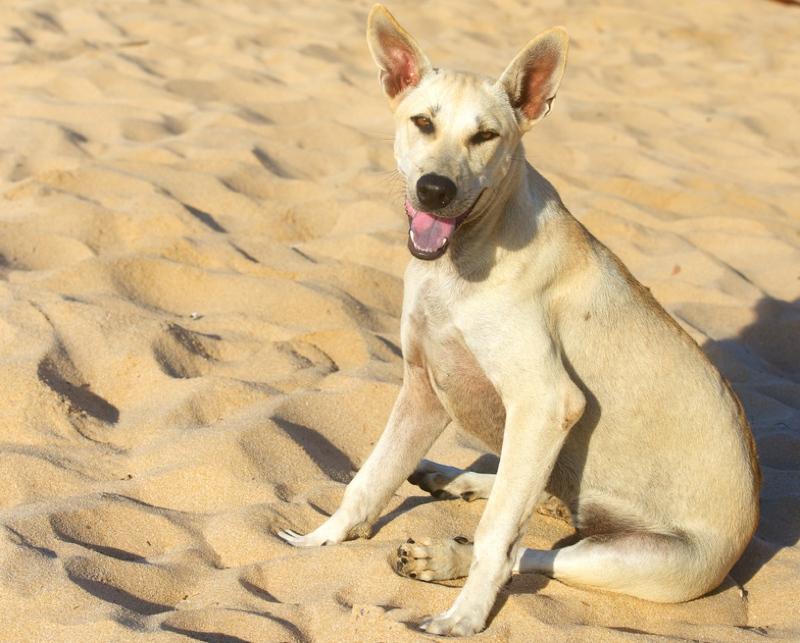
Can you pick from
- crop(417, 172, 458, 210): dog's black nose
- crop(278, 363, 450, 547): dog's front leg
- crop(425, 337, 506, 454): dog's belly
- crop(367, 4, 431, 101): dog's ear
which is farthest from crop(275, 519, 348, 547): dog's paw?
crop(367, 4, 431, 101): dog's ear

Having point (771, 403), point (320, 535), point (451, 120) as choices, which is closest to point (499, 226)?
point (451, 120)

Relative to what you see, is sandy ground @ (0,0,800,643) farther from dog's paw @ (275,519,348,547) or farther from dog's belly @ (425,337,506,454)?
dog's belly @ (425,337,506,454)

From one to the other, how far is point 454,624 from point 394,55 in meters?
1.93

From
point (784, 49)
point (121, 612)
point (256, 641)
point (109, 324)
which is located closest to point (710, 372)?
point (256, 641)

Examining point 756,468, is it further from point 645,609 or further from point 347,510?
point 347,510

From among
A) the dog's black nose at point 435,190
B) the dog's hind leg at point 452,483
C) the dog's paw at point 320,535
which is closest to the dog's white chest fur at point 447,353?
the dog's black nose at point 435,190

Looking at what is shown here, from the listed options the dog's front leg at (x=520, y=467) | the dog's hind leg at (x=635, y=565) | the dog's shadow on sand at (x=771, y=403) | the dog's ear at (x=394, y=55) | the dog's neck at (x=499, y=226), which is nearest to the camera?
the dog's front leg at (x=520, y=467)

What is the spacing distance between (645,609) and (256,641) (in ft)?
4.08

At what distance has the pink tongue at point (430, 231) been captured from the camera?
3543mm

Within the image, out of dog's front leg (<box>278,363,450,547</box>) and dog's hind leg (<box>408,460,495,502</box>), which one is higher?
dog's front leg (<box>278,363,450,547</box>)

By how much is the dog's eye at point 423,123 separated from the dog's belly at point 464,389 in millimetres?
691

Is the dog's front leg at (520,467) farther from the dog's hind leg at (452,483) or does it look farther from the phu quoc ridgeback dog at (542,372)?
the dog's hind leg at (452,483)

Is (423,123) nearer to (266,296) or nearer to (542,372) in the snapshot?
(542,372)

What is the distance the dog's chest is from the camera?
3.65 m
